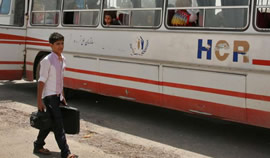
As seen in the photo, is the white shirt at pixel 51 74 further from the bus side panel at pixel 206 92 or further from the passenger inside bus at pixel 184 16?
the passenger inside bus at pixel 184 16

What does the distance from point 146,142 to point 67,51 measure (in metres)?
3.18

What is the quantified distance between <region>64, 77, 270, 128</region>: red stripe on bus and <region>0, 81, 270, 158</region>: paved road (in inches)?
19.5

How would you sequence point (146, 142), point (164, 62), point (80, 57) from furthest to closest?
Answer: point (80, 57)
point (164, 62)
point (146, 142)

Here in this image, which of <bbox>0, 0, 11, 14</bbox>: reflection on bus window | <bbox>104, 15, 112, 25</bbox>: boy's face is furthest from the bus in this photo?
<bbox>0, 0, 11, 14</bbox>: reflection on bus window

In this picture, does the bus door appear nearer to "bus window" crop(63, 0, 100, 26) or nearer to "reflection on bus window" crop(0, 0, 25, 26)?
"reflection on bus window" crop(0, 0, 25, 26)

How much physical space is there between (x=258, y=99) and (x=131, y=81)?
2.36 m

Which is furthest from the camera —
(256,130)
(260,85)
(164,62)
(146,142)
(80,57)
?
(80,57)

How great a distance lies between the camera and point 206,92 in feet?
17.9

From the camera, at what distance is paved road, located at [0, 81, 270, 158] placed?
516 centimetres

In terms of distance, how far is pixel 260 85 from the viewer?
4.89 metres

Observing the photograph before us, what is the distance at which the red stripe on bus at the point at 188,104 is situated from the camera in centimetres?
502

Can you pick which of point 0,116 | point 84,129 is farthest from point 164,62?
point 0,116

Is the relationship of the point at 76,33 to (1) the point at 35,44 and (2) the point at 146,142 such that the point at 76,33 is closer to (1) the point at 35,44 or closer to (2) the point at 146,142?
(1) the point at 35,44

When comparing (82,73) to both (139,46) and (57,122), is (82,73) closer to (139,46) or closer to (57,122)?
(139,46)
